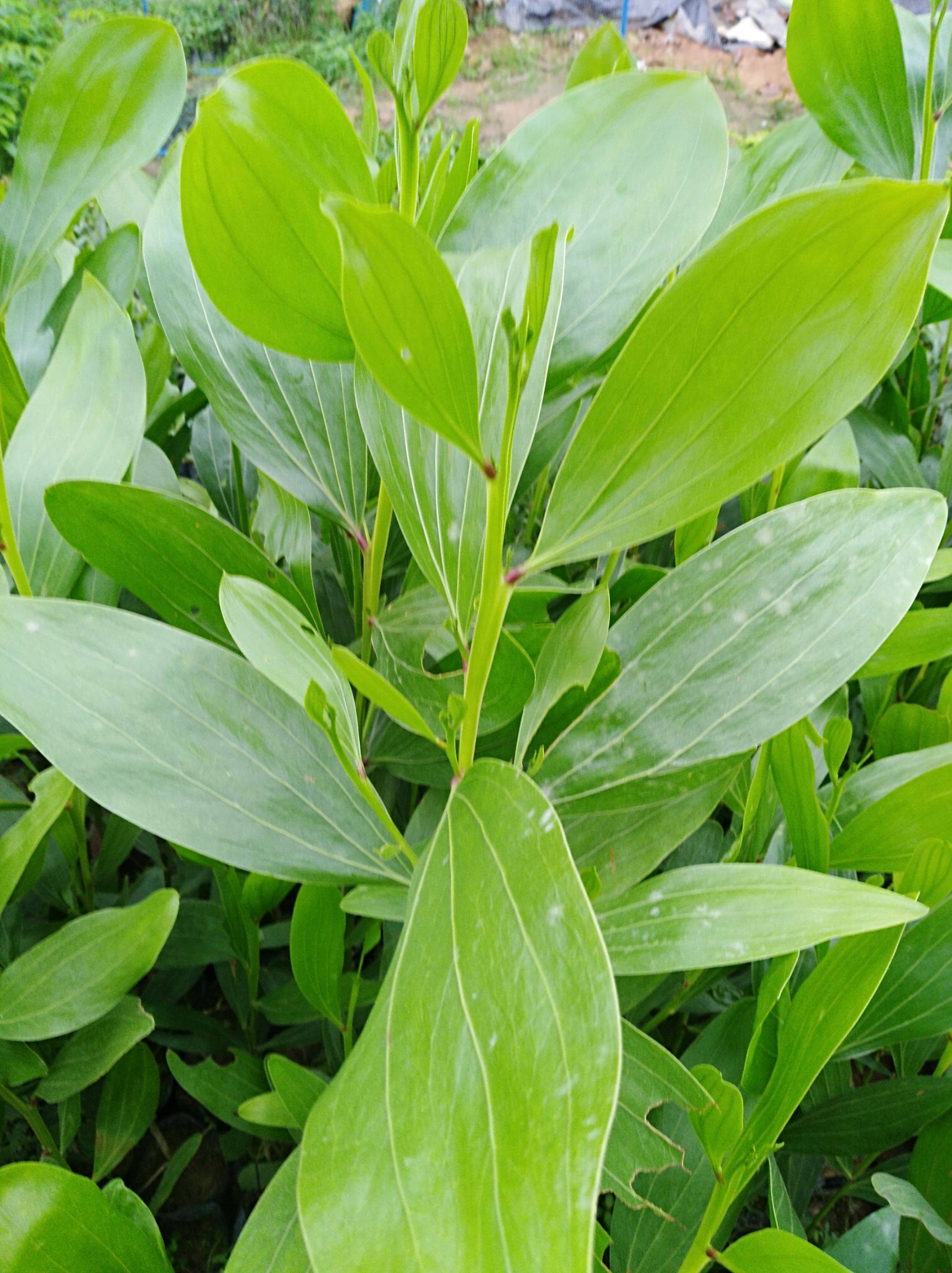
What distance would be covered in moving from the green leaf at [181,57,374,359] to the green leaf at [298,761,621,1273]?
199 mm

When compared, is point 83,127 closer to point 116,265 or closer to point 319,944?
point 116,265

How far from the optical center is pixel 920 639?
0.47 m

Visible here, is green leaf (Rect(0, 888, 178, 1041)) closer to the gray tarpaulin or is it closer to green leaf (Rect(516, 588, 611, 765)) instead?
green leaf (Rect(516, 588, 611, 765))

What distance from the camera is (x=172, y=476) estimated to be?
0.53 m

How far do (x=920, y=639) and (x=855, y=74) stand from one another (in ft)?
1.04

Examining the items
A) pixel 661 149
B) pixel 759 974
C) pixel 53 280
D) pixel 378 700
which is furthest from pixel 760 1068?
pixel 53 280

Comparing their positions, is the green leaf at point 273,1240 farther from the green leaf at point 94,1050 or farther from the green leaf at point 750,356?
the green leaf at point 750,356

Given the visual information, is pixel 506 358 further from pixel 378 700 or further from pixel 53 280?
pixel 53 280

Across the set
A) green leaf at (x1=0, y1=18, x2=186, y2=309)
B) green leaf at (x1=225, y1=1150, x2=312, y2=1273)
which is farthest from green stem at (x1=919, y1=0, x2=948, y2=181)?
green leaf at (x1=225, y1=1150, x2=312, y2=1273)

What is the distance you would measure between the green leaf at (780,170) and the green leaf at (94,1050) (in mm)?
516

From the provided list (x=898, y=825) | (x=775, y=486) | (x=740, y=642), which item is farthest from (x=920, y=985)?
(x=775, y=486)

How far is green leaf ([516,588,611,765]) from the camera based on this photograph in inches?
12.7

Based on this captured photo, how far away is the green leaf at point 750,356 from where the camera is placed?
0.24 m

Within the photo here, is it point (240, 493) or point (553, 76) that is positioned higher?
point (553, 76)
